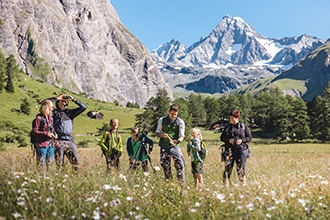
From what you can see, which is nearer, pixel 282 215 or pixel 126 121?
pixel 282 215

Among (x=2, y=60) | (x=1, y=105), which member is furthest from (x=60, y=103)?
(x=2, y=60)

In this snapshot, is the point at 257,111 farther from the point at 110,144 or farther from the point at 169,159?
the point at 169,159

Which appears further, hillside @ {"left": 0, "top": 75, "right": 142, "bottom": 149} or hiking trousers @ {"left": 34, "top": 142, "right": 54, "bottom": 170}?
hillside @ {"left": 0, "top": 75, "right": 142, "bottom": 149}

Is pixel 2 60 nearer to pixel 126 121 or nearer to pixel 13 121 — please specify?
pixel 13 121

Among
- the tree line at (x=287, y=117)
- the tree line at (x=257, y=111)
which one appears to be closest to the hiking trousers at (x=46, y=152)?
the tree line at (x=287, y=117)

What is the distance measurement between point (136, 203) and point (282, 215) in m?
2.23

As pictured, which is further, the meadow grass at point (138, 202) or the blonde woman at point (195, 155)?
the blonde woman at point (195, 155)

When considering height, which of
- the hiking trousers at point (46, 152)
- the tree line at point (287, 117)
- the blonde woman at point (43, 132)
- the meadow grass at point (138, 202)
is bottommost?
the meadow grass at point (138, 202)

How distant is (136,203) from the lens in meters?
5.54

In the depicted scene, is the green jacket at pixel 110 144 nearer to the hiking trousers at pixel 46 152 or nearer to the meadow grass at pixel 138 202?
the hiking trousers at pixel 46 152

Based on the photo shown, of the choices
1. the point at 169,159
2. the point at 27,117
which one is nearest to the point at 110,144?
the point at 169,159

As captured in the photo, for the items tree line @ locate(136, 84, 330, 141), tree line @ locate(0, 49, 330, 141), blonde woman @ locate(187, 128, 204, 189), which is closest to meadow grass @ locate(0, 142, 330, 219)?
blonde woman @ locate(187, 128, 204, 189)

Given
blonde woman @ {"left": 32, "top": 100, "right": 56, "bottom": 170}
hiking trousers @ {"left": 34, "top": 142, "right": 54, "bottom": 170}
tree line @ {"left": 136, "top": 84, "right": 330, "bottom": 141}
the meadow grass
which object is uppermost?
tree line @ {"left": 136, "top": 84, "right": 330, "bottom": 141}

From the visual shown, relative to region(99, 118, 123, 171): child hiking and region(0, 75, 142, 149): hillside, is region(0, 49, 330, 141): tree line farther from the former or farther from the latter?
region(99, 118, 123, 171): child hiking
